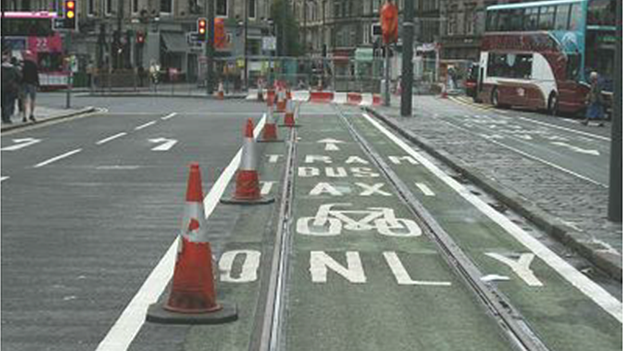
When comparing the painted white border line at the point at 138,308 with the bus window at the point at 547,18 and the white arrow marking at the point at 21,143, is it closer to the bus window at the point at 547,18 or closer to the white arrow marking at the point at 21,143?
the white arrow marking at the point at 21,143

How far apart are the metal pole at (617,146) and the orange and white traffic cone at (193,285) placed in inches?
191

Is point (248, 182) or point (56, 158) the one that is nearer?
point (248, 182)

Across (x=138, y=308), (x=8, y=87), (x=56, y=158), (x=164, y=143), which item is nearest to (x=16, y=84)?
(x=8, y=87)

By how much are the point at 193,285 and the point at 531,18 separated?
32.1 metres

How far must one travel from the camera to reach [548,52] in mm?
34500

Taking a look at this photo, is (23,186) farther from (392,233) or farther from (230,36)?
(230,36)

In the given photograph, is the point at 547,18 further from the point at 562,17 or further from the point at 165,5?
the point at 165,5

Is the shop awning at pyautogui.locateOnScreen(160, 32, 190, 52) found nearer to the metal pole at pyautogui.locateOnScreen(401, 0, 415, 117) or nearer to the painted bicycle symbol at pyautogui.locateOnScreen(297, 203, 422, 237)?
the metal pole at pyautogui.locateOnScreen(401, 0, 415, 117)

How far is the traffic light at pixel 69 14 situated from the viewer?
98.4 ft

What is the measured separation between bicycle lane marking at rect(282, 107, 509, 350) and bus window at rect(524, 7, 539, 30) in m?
25.2

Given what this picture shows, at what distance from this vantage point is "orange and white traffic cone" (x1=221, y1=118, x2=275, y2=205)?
36.8ft

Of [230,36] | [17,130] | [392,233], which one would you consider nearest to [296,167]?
[392,233]

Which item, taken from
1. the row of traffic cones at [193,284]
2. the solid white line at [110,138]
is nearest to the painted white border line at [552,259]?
the row of traffic cones at [193,284]

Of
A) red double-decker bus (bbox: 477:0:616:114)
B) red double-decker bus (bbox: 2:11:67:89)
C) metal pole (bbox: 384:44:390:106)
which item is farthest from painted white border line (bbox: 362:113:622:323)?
red double-decker bus (bbox: 2:11:67:89)
